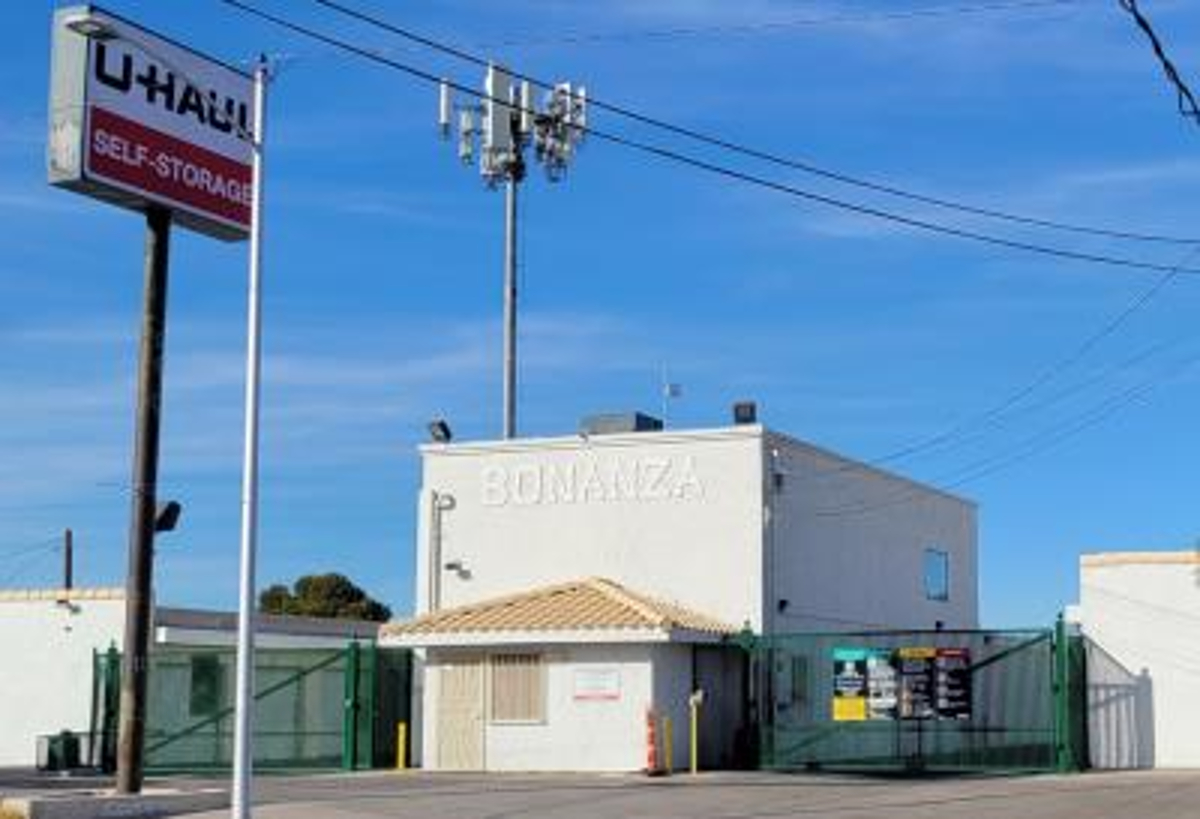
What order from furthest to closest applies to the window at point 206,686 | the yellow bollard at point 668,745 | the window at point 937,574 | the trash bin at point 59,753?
the window at point 937,574 → the window at point 206,686 → the trash bin at point 59,753 → the yellow bollard at point 668,745

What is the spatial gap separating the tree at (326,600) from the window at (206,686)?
5263 centimetres

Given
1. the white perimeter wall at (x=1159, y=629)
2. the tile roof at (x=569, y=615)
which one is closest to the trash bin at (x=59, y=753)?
the tile roof at (x=569, y=615)

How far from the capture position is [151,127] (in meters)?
25.4

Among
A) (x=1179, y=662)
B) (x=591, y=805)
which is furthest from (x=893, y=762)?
(x=591, y=805)

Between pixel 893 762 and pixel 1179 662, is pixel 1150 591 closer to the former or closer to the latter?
pixel 1179 662

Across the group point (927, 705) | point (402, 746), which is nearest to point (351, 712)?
point (402, 746)

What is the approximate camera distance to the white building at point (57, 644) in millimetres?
41469

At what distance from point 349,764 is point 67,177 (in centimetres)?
1635

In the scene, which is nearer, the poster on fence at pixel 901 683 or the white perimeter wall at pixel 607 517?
the poster on fence at pixel 901 683

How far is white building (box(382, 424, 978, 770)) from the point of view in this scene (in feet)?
113

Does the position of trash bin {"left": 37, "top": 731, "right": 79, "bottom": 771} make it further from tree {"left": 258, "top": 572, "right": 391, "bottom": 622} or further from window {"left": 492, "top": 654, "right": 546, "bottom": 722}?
tree {"left": 258, "top": 572, "right": 391, "bottom": 622}

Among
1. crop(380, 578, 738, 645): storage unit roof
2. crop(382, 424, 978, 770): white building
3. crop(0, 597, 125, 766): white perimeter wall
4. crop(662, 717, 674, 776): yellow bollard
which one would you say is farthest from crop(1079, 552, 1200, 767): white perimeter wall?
crop(0, 597, 125, 766): white perimeter wall

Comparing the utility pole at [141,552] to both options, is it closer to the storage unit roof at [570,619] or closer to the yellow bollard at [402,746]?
the storage unit roof at [570,619]

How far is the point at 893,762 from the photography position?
33.8 m
